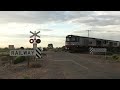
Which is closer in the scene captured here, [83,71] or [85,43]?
[83,71]

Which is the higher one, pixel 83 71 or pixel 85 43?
pixel 85 43

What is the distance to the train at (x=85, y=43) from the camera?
66000mm

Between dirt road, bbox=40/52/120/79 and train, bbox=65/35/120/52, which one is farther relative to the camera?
train, bbox=65/35/120/52

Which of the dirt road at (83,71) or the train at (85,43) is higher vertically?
the train at (85,43)

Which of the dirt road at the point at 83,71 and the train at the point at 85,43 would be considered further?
the train at the point at 85,43

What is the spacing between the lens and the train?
6600 cm

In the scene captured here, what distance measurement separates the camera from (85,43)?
6856 cm

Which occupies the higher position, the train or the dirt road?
the train
